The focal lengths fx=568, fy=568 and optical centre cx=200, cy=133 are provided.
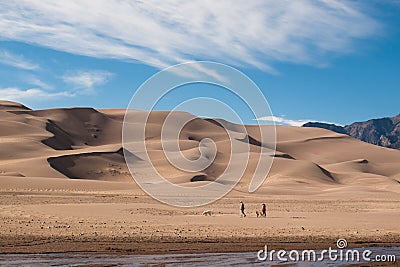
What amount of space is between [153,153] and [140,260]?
88659mm

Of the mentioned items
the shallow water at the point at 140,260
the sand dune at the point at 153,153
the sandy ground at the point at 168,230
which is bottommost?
the shallow water at the point at 140,260

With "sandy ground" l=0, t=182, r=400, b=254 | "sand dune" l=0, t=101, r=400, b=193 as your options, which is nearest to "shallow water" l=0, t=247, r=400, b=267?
"sandy ground" l=0, t=182, r=400, b=254

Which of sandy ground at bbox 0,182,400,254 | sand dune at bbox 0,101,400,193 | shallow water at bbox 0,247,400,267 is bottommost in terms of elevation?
shallow water at bbox 0,247,400,267

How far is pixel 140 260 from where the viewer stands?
15.0 meters

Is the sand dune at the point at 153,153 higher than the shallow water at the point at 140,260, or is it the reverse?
the sand dune at the point at 153,153

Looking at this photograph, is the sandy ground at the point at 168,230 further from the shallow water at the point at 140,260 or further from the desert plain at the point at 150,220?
the shallow water at the point at 140,260

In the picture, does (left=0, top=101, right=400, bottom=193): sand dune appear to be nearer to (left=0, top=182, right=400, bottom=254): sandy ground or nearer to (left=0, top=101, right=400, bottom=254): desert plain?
(left=0, top=101, right=400, bottom=254): desert plain

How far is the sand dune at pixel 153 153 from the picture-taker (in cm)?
7862

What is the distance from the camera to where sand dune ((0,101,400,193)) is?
78.6 metres

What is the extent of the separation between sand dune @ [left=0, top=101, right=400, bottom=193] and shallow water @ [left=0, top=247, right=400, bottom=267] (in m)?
41.6

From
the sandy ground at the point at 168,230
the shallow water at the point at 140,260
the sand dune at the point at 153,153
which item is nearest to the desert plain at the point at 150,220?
the sandy ground at the point at 168,230

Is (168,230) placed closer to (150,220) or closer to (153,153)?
(150,220)

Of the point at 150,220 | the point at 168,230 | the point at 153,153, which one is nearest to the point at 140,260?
the point at 168,230

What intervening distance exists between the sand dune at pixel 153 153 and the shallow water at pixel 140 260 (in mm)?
41600
